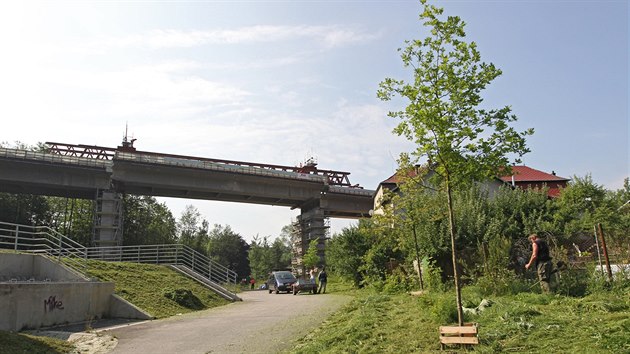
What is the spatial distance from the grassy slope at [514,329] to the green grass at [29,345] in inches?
217

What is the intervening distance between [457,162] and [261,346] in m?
5.71

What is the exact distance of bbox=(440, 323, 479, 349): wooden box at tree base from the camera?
22.8ft

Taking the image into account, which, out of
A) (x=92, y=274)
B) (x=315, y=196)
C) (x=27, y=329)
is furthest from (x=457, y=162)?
(x=315, y=196)

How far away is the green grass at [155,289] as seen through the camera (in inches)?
717

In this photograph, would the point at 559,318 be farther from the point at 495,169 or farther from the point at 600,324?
the point at 495,169

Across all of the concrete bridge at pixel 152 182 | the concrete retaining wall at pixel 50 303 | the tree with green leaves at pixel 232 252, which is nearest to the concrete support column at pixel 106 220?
the concrete bridge at pixel 152 182

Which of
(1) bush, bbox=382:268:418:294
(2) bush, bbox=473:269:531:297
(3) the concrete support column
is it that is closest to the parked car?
(1) bush, bbox=382:268:418:294

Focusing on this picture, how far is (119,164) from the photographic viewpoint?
139 ft

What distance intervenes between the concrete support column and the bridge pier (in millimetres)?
20575

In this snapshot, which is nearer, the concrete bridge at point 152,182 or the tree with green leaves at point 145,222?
the concrete bridge at point 152,182

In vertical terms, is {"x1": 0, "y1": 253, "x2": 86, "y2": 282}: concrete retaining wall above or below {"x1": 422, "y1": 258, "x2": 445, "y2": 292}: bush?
above

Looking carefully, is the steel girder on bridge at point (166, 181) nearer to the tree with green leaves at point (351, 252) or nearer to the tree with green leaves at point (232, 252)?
the tree with green leaves at point (351, 252)

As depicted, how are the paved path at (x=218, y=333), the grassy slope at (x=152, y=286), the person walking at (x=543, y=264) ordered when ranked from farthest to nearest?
the grassy slope at (x=152, y=286) < the person walking at (x=543, y=264) < the paved path at (x=218, y=333)

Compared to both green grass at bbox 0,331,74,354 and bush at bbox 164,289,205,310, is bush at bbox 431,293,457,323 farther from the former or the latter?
bush at bbox 164,289,205,310
